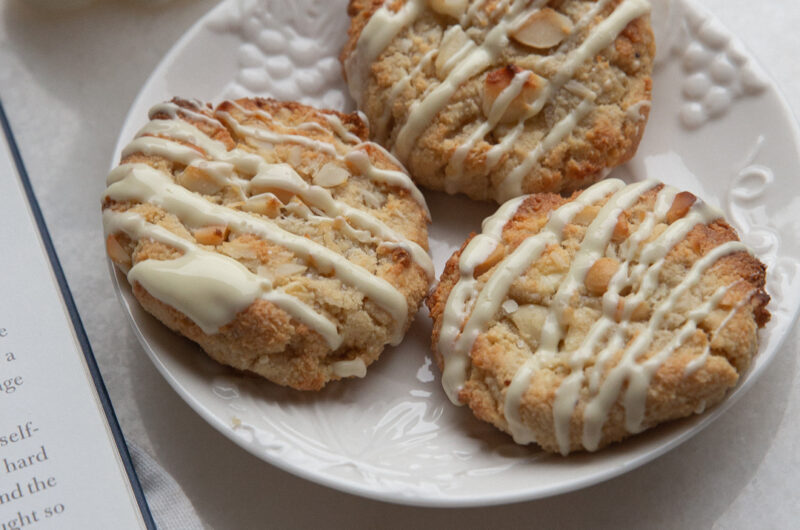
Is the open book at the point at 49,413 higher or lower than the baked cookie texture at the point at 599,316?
lower

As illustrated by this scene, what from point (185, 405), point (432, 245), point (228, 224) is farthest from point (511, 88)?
point (185, 405)

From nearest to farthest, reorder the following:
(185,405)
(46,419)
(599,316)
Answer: (599,316) → (46,419) → (185,405)

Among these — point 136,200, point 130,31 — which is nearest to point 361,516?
point 136,200

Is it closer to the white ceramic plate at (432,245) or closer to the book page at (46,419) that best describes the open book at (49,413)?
the book page at (46,419)

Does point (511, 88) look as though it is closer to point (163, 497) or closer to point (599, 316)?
point (599, 316)

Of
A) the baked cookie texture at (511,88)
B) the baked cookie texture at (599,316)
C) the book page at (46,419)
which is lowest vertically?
the book page at (46,419)

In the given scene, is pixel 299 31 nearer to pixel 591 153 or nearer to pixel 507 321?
pixel 591 153

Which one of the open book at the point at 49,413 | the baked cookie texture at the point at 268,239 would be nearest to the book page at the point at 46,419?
the open book at the point at 49,413
